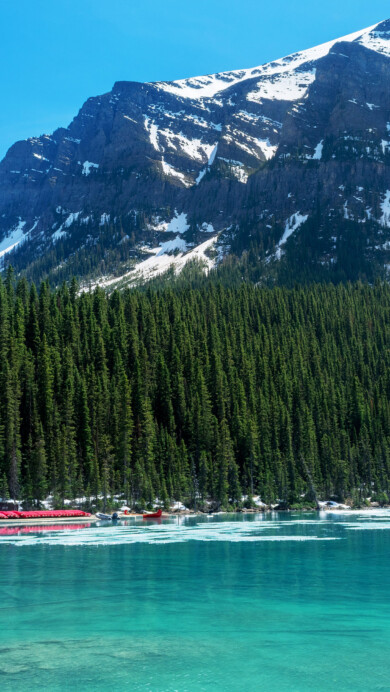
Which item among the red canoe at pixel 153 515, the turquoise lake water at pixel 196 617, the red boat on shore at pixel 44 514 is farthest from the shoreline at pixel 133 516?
the turquoise lake water at pixel 196 617

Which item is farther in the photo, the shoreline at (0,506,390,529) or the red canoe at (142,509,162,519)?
the red canoe at (142,509,162,519)

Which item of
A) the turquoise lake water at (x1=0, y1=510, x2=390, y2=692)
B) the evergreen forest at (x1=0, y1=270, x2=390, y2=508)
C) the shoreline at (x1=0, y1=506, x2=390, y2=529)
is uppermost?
the evergreen forest at (x1=0, y1=270, x2=390, y2=508)

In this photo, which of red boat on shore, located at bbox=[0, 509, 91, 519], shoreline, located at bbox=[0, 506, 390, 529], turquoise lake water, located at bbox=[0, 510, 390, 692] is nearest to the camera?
turquoise lake water, located at bbox=[0, 510, 390, 692]

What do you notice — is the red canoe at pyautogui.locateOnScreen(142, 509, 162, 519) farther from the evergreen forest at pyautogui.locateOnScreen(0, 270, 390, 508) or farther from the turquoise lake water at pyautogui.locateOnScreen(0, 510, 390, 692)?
the turquoise lake water at pyautogui.locateOnScreen(0, 510, 390, 692)

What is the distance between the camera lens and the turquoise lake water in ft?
70.6

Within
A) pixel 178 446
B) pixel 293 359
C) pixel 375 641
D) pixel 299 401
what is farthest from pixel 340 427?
pixel 375 641

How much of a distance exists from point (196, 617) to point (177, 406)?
10061cm

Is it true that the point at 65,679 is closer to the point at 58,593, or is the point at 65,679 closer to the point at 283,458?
the point at 58,593

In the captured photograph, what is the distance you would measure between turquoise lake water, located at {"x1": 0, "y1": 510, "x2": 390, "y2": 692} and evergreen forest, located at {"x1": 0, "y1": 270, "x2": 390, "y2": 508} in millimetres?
49071

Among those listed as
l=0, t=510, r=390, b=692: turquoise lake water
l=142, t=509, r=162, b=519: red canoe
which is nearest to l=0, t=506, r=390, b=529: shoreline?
l=142, t=509, r=162, b=519: red canoe

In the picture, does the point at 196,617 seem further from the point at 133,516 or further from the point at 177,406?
the point at 177,406

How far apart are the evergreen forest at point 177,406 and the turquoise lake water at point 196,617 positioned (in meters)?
49.1

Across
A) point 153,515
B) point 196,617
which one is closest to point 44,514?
point 153,515

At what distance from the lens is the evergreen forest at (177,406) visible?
102938 mm
